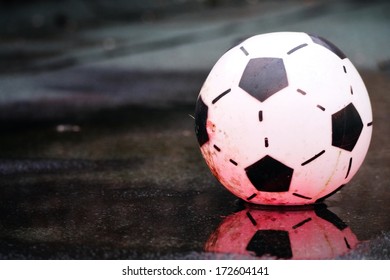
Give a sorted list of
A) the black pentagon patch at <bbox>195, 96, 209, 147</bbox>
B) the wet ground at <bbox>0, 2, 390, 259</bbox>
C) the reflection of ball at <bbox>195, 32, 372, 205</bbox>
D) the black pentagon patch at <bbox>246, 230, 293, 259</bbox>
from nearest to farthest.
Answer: the black pentagon patch at <bbox>246, 230, 293, 259</bbox>, the wet ground at <bbox>0, 2, 390, 259</bbox>, the reflection of ball at <bbox>195, 32, 372, 205</bbox>, the black pentagon patch at <bbox>195, 96, 209, 147</bbox>

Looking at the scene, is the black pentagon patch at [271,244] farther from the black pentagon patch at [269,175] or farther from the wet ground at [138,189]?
the black pentagon patch at [269,175]

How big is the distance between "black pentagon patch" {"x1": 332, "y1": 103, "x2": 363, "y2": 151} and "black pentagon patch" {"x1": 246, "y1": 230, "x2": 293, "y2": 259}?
60 centimetres

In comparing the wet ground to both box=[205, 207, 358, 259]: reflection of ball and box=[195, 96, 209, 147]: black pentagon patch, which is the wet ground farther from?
box=[195, 96, 209, 147]: black pentagon patch

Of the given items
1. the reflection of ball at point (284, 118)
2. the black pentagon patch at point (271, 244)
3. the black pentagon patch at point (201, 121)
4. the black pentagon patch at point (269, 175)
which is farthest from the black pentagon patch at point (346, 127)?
the black pentagon patch at point (201, 121)

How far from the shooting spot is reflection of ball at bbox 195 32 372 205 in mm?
4503

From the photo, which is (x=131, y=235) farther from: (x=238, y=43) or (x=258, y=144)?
(x=238, y=43)

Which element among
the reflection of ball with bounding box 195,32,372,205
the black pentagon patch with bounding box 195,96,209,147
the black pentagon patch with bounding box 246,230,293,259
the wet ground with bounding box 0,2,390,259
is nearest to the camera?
the black pentagon patch with bounding box 246,230,293,259

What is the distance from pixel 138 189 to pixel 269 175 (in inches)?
48.0

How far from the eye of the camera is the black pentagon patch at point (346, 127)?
457cm

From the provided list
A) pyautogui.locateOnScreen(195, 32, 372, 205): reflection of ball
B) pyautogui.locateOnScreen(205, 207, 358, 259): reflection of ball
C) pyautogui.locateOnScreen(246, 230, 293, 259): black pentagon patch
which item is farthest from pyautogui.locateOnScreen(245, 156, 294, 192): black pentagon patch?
pyautogui.locateOnScreen(246, 230, 293, 259): black pentagon patch

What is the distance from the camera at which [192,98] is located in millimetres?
9180

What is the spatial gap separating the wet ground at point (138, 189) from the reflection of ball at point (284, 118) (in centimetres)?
23

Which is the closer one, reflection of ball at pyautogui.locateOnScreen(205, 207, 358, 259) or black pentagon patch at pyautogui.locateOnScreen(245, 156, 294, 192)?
reflection of ball at pyautogui.locateOnScreen(205, 207, 358, 259)

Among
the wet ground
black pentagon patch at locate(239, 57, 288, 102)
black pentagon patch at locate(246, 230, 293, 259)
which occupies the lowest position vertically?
black pentagon patch at locate(246, 230, 293, 259)
